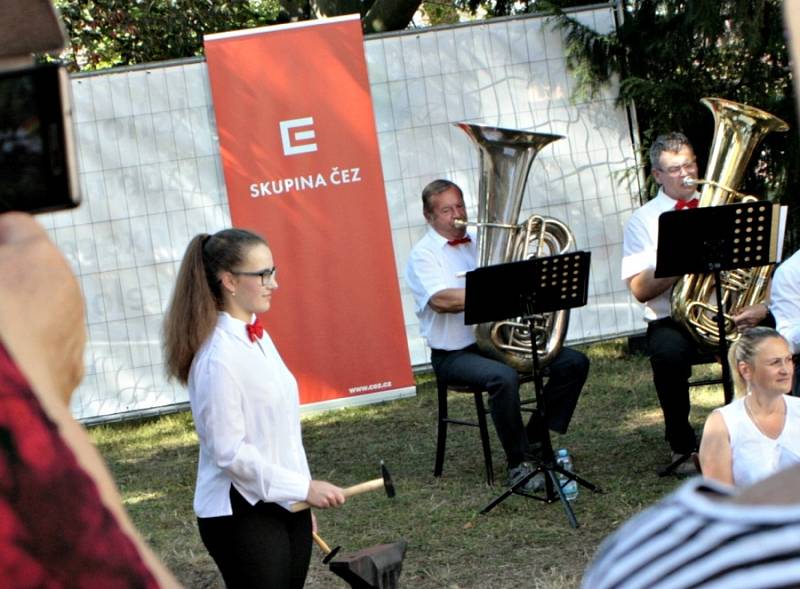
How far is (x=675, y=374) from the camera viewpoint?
20.8 ft

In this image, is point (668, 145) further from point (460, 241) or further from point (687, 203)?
point (460, 241)

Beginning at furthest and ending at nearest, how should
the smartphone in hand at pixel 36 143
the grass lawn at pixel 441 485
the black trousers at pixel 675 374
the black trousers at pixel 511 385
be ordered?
the black trousers at pixel 675 374 → the black trousers at pixel 511 385 → the grass lawn at pixel 441 485 → the smartphone in hand at pixel 36 143

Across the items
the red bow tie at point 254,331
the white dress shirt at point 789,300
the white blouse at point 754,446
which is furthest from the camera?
the white dress shirt at point 789,300

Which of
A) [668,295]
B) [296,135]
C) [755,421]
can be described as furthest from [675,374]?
[296,135]

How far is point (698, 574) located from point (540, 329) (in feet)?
19.1

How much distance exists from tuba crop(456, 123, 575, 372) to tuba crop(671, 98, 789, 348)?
0.64 m

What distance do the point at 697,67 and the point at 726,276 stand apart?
3.02m

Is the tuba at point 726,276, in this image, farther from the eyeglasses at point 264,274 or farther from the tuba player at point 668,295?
the eyeglasses at point 264,274

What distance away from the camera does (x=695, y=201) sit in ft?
21.0

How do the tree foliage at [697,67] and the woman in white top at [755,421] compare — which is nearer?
the woman in white top at [755,421]

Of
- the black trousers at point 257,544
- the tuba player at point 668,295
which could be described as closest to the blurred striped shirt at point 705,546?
the black trousers at point 257,544

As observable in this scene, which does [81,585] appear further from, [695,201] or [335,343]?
[335,343]

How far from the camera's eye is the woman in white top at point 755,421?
4469mm

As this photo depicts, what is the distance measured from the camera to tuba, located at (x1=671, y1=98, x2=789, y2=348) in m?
6.24
